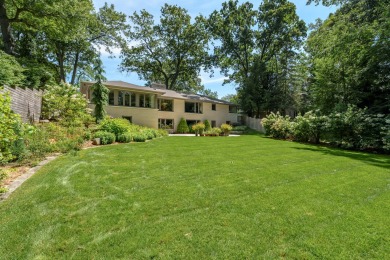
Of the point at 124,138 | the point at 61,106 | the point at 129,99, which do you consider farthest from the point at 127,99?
the point at 124,138

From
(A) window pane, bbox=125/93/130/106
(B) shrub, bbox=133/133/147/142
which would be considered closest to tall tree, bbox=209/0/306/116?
(A) window pane, bbox=125/93/130/106

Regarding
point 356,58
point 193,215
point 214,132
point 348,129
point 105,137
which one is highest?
point 356,58

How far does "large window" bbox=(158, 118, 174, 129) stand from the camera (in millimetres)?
22986

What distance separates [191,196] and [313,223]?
2.04 meters

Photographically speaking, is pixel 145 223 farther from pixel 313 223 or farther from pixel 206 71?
pixel 206 71

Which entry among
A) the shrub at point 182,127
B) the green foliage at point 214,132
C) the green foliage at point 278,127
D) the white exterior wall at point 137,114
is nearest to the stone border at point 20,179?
the white exterior wall at point 137,114

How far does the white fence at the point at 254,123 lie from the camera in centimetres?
2625

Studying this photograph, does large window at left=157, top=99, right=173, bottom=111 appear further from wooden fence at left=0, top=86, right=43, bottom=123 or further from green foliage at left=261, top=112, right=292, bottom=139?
wooden fence at left=0, top=86, right=43, bottom=123

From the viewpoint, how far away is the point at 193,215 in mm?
3291

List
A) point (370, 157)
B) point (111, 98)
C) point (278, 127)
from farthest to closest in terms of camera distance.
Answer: point (111, 98)
point (278, 127)
point (370, 157)

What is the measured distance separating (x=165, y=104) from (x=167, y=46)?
13462 millimetres

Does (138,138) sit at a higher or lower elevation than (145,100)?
lower

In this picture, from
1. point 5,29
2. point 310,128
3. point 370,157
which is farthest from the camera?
point 310,128

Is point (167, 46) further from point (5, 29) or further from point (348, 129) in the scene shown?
point (348, 129)
